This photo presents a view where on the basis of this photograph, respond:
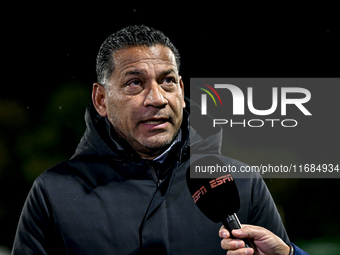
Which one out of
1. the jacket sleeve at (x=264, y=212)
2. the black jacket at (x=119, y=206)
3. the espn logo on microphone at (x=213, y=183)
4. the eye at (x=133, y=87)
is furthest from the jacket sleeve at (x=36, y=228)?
the jacket sleeve at (x=264, y=212)

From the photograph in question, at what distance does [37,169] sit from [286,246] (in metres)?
2.97

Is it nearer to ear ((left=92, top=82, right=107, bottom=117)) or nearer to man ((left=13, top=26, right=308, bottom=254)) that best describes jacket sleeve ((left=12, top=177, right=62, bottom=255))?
man ((left=13, top=26, right=308, bottom=254))

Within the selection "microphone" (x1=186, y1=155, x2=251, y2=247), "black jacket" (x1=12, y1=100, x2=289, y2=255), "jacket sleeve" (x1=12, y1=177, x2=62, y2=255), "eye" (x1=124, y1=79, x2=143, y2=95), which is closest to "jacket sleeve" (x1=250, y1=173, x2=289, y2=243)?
"black jacket" (x1=12, y1=100, x2=289, y2=255)

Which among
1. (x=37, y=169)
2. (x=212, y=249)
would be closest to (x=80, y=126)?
(x=37, y=169)

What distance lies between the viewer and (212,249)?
1.43 m

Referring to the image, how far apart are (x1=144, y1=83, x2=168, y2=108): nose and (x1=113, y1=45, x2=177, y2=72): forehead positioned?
0.40 feet

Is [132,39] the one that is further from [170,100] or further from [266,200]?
[266,200]

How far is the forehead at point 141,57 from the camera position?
149 cm

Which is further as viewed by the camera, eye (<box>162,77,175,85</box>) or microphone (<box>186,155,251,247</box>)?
eye (<box>162,77,175,85</box>)

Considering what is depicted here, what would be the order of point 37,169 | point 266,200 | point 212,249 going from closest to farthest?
point 212,249 < point 266,200 < point 37,169

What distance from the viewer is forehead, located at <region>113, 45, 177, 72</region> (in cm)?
149

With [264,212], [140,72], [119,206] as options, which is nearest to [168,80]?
[140,72]

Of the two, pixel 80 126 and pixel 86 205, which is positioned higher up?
pixel 80 126

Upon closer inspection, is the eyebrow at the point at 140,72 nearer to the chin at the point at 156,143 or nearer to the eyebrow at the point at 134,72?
the eyebrow at the point at 134,72
